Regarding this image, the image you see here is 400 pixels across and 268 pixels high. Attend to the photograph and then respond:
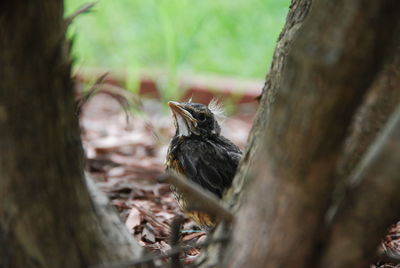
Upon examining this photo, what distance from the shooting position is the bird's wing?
146 inches

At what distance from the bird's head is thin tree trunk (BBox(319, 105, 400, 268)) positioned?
2.42 metres

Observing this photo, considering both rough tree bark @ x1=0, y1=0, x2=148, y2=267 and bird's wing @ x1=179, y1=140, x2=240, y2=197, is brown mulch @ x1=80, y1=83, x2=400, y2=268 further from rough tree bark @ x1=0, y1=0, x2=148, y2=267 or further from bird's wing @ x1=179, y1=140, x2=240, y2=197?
rough tree bark @ x1=0, y1=0, x2=148, y2=267

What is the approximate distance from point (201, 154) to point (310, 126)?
2056 millimetres

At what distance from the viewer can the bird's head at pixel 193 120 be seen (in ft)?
14.3

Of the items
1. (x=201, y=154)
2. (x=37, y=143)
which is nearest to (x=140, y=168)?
(x=201, y=154)

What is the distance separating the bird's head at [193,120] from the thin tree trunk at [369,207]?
2424 millimetres

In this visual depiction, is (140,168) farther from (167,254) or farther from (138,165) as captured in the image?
(167,254)

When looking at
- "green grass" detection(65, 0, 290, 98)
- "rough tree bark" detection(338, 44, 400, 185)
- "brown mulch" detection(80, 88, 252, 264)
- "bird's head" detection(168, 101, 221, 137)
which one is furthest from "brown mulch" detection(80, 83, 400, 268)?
"rough tree bark" detection(338, 44, 400, 185)

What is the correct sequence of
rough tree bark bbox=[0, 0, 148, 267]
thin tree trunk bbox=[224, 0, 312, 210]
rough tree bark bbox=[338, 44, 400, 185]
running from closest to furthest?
1. rough tree bark bbox=[0, 0, 148, 267]
2. rough tree bark bbox=[338, 44, 400, 185]
3. thin tree trunk bbox=[224, 0, 312, 210]

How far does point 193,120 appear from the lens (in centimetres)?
434

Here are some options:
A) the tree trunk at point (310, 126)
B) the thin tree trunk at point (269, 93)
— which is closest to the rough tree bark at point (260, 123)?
the thin tree trunk at point (269, 93)

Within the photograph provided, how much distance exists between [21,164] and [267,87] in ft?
3.74

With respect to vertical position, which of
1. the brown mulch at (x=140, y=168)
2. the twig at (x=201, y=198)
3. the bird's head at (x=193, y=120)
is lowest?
the brown mulch at (x=140, y=168)

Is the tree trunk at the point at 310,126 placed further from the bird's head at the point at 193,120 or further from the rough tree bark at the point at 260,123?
the bird's head at the point at 193,120
